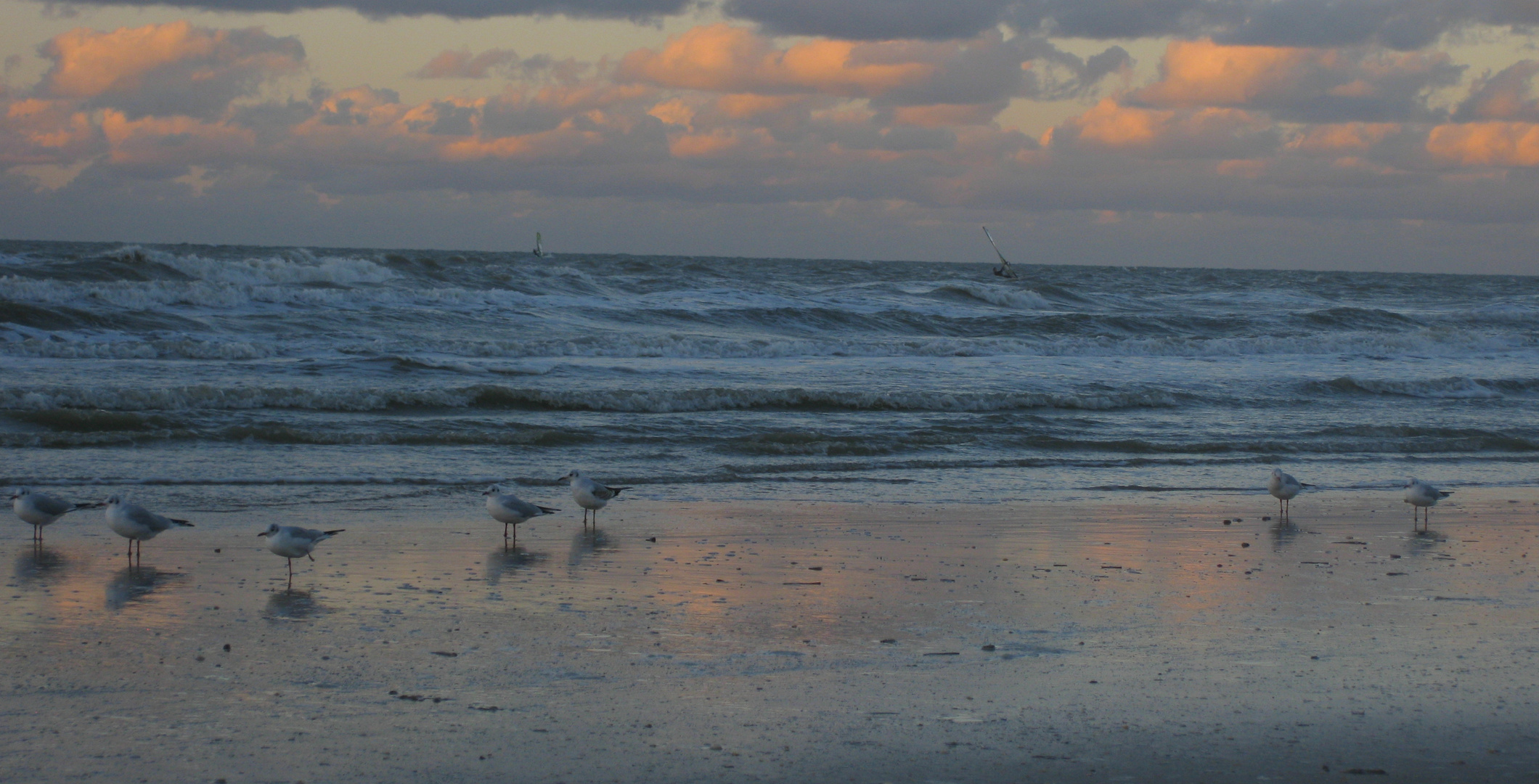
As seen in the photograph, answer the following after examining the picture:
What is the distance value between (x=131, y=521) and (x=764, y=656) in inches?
149

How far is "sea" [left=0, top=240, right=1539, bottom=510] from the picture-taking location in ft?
34.0

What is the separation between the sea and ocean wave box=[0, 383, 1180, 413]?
41 millimetres

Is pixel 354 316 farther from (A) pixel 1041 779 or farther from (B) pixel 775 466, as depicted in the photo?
→ (A) pixel 1041 779

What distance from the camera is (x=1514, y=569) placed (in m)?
6.90

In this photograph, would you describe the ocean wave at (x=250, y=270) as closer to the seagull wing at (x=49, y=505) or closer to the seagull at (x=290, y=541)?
the seagull wing at (x=49, y=505)

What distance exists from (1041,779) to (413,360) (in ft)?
50.1

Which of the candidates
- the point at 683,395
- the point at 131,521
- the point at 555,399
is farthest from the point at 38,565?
the point at 683,395

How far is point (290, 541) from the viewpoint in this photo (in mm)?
6258

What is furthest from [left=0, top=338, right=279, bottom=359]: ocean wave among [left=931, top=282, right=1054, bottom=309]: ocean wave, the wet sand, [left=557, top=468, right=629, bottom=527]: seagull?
[left=931, top=282, right=1054, bottom=309]: ocean wave

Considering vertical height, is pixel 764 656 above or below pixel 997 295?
below

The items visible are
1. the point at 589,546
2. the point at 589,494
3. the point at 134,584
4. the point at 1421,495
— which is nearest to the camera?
the point at 134,584

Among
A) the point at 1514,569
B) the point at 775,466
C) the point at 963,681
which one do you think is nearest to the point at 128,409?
the point at 775,466

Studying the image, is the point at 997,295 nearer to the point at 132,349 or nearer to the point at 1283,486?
the point at 132,349

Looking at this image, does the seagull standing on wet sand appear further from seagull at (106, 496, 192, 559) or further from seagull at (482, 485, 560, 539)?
seagull at (106, 496, 192, 559)
